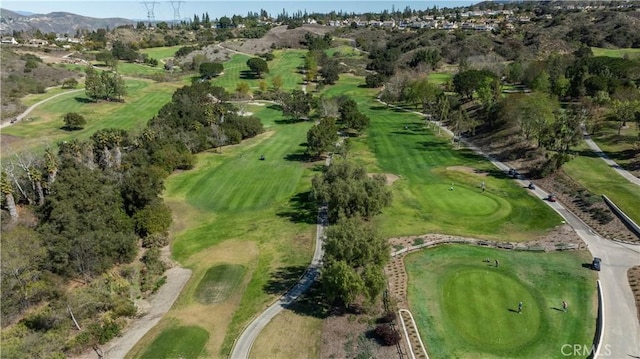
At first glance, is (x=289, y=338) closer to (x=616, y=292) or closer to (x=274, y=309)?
(x=274, y=309)

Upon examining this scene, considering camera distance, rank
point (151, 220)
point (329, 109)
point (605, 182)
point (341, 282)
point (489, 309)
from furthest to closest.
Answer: point (329, 109) → point (605, 182) → point (151, 220) → point (489, 309) → point (341, 282)

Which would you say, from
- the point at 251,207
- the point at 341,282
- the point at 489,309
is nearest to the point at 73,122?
the point at 251,207

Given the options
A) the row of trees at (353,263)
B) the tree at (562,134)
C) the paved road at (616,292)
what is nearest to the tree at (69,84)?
the row of trees at (353,263)

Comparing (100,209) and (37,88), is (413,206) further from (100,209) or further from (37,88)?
(37,88)

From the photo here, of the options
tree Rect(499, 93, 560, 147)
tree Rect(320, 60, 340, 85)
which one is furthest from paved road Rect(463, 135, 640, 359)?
tree Rect(320, 60, 340, 85)

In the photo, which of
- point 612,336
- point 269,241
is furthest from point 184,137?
point 612,336

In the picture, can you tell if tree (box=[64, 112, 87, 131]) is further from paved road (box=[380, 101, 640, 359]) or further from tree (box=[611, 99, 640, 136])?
tree (box=[611, 99, 640, 136])

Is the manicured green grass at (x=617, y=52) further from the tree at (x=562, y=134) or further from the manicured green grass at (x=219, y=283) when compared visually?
the manicured green grass at (x=219, y=283)

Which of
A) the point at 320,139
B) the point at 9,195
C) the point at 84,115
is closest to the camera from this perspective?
the point at 9,195
